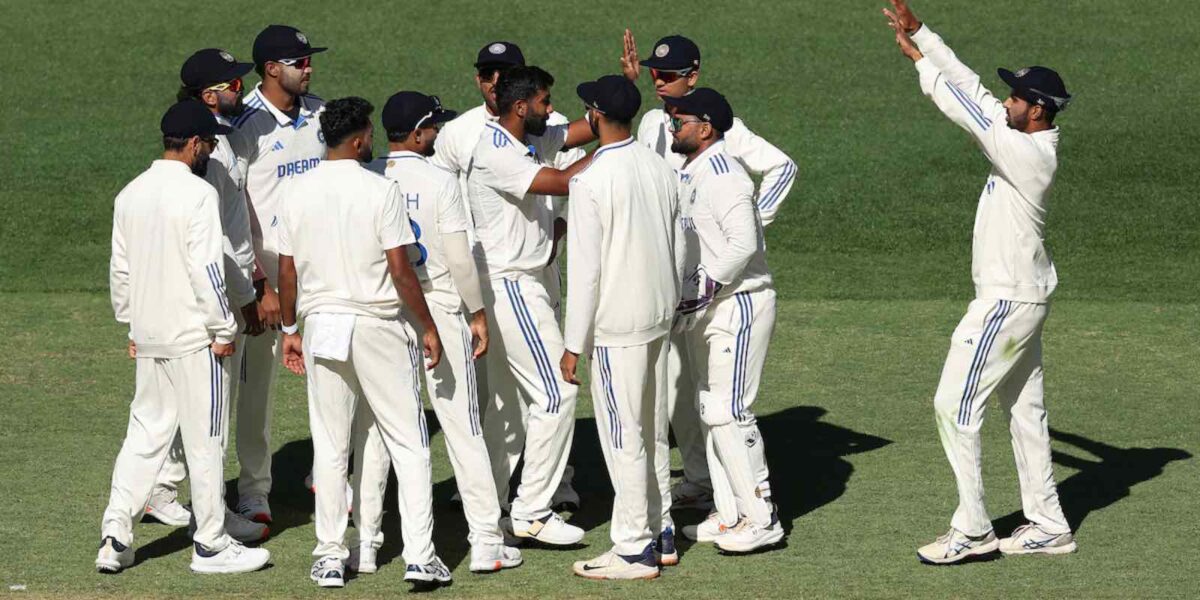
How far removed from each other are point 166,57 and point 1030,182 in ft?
51.7

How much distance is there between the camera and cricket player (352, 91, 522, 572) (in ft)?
23.5

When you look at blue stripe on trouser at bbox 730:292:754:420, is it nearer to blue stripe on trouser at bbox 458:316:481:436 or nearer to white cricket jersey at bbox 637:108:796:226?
white cricket jersey at bbox 637:108:796:226

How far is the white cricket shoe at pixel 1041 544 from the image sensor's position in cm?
742

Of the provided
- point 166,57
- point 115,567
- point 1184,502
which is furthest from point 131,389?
point 166,57

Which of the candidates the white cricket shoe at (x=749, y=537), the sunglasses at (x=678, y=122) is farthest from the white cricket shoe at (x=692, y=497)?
the sunglasses at (x=678, y=122)

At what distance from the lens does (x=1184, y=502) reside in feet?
26.6

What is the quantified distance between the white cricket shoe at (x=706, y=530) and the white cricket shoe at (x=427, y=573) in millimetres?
1429

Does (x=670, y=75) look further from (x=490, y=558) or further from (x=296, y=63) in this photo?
(x=490, y=558)

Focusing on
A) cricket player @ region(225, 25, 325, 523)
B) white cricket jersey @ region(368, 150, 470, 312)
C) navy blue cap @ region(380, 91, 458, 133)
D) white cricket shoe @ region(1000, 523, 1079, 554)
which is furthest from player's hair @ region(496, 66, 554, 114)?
white cricket shoe @ region(1000, 523, 1079, 554)

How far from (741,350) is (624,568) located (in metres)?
1.30

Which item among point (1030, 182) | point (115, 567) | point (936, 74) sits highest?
point (936, 74)

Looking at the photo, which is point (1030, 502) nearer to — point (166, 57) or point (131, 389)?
point (131, 389)

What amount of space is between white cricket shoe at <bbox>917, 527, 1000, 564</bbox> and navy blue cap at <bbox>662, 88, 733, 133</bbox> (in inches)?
88.1

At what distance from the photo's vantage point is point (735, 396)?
25.2 ft
